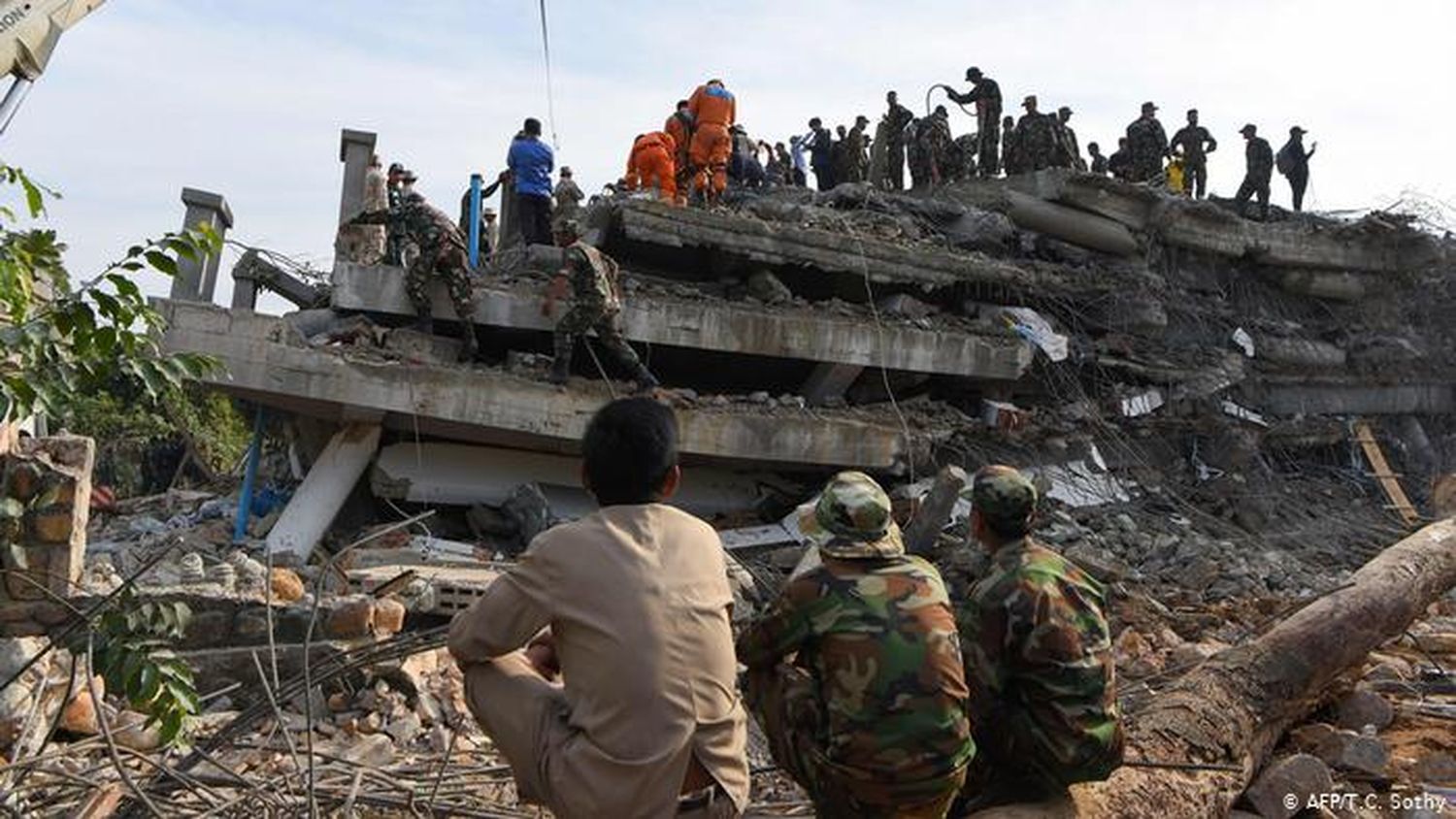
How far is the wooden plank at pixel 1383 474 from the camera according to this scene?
14838 millimetres

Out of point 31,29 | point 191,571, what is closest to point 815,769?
point 191,571

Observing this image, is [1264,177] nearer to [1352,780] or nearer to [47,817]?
[1352,780]

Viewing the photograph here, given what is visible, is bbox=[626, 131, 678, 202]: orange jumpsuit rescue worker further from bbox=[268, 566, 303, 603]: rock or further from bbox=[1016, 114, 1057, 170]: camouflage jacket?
bbox=[268, 566, 303, 603]: rock

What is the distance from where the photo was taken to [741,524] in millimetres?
12211

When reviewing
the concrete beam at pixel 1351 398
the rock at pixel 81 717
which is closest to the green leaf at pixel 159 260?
the rock at pixel 81 717

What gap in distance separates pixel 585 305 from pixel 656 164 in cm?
351

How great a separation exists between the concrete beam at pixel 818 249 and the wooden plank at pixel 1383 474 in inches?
208

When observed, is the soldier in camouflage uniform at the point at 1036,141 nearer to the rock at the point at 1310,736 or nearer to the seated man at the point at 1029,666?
the rock at the point at 1310,736

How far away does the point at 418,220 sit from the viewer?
395 inches

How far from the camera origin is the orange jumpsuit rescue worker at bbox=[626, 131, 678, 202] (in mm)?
13117

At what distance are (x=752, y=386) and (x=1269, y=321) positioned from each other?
28.9 feet

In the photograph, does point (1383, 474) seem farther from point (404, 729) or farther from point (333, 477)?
point (404, 729)

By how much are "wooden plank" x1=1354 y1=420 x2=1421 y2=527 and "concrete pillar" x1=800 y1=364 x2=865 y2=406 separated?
7.38 m

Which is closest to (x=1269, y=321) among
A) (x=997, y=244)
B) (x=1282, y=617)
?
(x=997, y=244)
